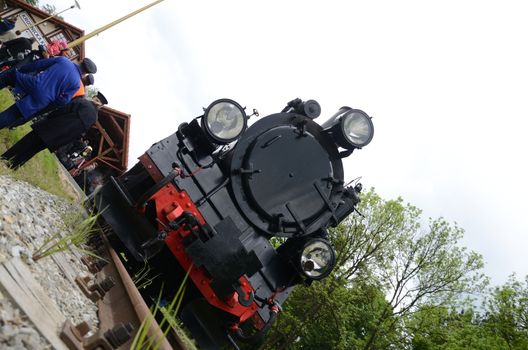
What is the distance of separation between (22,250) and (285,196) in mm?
3280

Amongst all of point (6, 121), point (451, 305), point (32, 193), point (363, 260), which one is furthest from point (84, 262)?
point (451, 305)

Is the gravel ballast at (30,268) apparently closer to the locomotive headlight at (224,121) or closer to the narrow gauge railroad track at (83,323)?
the narrow gauge railroad track at (83,323)

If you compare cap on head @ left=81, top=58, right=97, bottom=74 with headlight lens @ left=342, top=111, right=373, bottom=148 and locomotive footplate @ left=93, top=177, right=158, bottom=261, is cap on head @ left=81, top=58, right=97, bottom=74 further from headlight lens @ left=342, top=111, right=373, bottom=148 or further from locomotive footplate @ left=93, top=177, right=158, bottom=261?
headlight lens @ left=342, top=111, right=373, bottom=148

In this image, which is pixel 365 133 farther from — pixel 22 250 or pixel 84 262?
pixel 22 250

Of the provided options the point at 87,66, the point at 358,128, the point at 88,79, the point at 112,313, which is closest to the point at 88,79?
the point at 88,79

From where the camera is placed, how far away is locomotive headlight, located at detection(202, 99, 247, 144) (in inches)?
177

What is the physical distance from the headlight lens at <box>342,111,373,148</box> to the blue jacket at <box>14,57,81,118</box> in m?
2.98

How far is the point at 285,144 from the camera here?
16.9 ft

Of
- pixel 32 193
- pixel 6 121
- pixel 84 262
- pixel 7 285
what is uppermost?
pixel 6 121

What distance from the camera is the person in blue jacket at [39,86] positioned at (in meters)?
3.96

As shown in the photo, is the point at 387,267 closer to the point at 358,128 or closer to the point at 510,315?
the point at 510,315

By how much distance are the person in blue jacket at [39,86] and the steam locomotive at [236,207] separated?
0.92m

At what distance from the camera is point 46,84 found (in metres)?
4.04

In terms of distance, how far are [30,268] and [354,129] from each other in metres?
4.05
